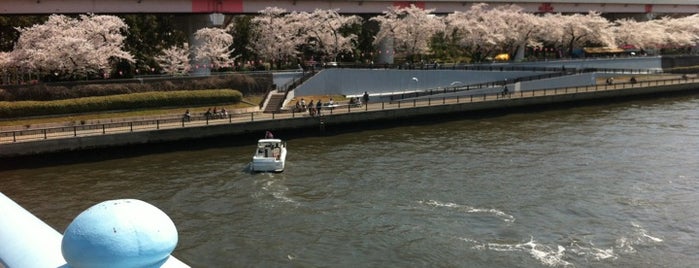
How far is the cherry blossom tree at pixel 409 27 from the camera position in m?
69.8

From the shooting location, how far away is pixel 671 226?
2194cm

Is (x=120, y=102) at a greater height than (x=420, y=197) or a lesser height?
greater

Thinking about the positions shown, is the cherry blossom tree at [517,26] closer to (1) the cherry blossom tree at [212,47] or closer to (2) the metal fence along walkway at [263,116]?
(2) the metal fence along walkway at [263,116]

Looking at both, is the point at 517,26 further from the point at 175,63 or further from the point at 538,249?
the point at 538,249

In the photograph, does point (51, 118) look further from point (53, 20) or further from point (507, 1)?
point (507, 1)

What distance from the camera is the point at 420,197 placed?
87.1 ft

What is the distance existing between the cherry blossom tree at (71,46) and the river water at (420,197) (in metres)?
16.9

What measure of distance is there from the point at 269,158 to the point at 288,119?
42.7ft

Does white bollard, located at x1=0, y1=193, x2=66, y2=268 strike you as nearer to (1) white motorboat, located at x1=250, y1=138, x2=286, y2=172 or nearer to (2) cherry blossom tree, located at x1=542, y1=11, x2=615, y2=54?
(1) white motorboat, located at x1=250, y1=138, x2=286, y2=172

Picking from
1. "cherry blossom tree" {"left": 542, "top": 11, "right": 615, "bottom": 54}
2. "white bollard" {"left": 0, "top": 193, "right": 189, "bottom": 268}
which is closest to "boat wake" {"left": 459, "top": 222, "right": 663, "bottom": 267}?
"white bollard" {"left": 0, "top": 193, "right": 189, "bottom": 268}

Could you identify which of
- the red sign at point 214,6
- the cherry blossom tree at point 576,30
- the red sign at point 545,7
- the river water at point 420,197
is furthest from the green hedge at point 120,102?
the red sign at point 545,7

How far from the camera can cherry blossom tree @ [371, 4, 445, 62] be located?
229 feet

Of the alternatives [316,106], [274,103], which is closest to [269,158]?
[316,106]

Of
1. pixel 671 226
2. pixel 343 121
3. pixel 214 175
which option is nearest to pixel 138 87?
pixel 343 121
